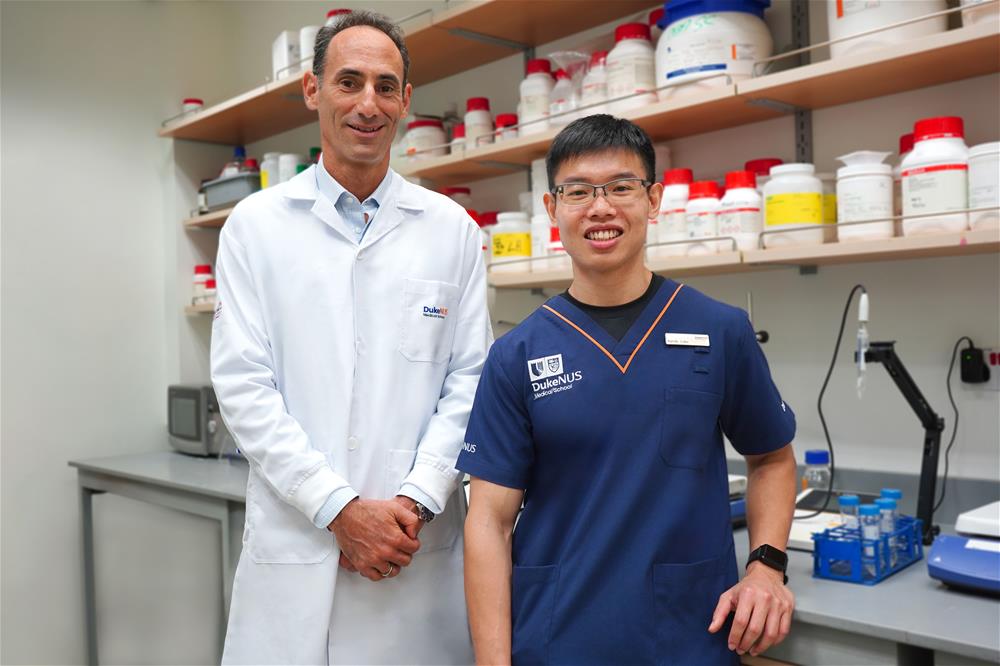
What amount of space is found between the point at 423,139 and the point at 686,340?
5.30 feet

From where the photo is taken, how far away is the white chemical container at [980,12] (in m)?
1.55

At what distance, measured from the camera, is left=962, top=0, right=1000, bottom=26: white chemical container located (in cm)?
155

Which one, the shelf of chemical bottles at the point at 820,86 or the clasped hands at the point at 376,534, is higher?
the shelf of chemical bottles at the point at 820,86

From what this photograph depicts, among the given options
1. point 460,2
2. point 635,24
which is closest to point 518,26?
point 460,2

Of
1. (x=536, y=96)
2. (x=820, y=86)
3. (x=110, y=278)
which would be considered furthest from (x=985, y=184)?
(x=110, y=278)

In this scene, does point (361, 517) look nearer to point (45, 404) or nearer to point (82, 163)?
point (45, 404)

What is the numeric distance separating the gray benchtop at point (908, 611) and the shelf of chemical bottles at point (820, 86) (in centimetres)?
97

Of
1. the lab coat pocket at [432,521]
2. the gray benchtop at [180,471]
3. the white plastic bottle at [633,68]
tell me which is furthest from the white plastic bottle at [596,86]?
the gray benchtop at [180,471]

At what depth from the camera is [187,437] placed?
3.38 m

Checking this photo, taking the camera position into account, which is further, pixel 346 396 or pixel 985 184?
pixel 985 184

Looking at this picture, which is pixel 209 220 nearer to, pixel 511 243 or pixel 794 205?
pixel 511 243

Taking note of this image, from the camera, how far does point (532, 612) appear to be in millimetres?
1196

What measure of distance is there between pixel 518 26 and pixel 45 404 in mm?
2315

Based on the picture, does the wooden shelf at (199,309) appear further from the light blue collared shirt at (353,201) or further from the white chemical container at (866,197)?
the white chemical container at (866,197)
